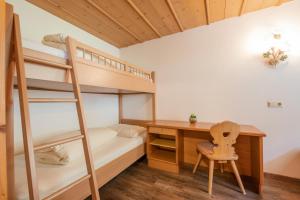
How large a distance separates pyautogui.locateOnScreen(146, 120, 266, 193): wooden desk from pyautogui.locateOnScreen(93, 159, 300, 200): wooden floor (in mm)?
213

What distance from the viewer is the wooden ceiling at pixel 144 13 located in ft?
6.83

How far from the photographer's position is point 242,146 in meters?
2.35

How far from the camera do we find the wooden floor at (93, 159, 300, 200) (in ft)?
5.99

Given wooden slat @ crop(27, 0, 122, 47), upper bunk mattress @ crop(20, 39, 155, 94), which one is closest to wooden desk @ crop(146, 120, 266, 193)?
upper bunk mattress @ crop(20, 39, 155, 94)

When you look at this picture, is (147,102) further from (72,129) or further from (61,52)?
(61,52)

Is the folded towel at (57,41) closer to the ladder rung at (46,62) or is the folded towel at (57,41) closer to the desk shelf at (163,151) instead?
the ladder rung at (46,62)

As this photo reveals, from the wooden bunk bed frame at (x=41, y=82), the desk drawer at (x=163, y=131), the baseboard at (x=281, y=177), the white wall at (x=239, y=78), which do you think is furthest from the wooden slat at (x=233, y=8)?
the baseboard at (x=281, y=177)

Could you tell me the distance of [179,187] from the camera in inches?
79.7

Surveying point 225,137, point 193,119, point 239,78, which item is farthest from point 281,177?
point 239,78

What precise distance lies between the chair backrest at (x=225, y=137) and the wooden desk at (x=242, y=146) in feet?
0.46

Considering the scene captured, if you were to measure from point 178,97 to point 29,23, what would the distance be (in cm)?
263

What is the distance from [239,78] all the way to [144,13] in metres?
1.90

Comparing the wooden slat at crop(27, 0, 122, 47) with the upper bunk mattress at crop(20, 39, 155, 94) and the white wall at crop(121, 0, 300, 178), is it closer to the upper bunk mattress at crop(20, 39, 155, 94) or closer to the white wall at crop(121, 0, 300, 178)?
the upper bunk mattress at crop(20, 39, 155, 94)

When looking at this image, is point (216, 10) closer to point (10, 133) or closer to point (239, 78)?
point (239, 78)
